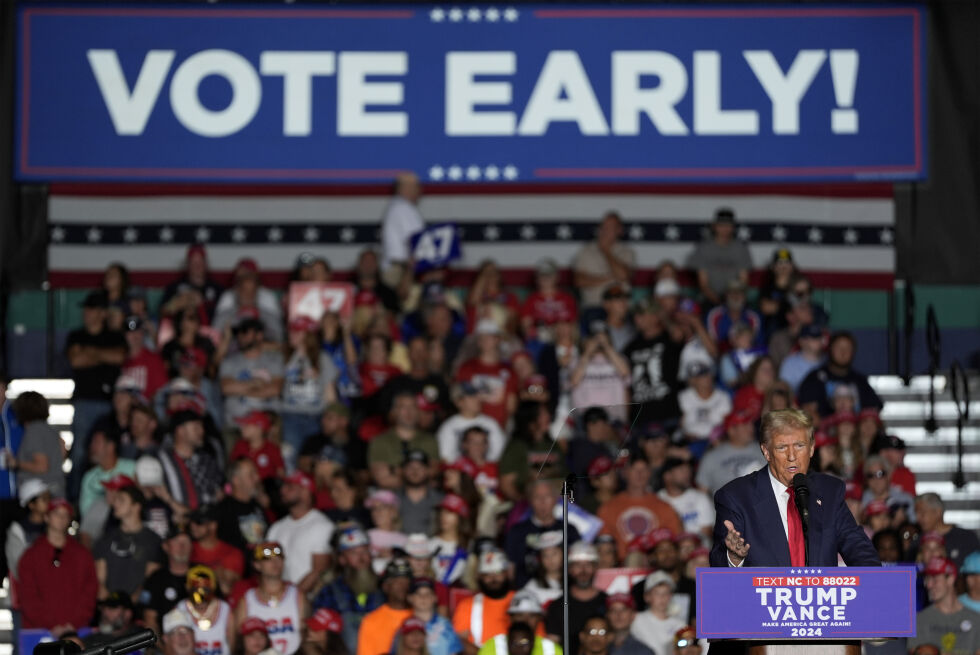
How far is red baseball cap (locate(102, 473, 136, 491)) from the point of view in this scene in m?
12.9

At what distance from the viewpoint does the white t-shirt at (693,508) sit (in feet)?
42.2

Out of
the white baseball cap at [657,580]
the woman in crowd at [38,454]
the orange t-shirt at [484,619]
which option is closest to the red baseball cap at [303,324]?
the woman in crowd at [38,454]

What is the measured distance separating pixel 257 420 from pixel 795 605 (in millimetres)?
7620

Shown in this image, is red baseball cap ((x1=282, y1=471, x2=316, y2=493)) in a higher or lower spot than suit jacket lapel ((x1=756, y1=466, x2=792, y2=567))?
higher

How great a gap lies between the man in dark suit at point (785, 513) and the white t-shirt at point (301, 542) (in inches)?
227

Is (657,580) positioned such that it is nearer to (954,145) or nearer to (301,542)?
(301,542)

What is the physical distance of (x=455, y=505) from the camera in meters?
12.7

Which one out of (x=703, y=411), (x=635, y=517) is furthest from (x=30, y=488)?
(x=703, y=411)

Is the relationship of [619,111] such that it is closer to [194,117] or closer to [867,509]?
[194,117]

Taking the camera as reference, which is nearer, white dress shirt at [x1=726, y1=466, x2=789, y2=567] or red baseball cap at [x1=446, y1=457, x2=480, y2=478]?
white dress shirt at [x1=726, y1=466, x2=789, y2=567]

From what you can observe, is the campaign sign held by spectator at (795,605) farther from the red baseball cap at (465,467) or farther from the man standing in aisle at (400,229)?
the man standing in aisle at (400,229)

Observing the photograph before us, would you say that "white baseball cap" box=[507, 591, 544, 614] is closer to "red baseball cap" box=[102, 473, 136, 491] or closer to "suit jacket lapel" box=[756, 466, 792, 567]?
"red baseball cap" box=[102, 473, 136, 491]

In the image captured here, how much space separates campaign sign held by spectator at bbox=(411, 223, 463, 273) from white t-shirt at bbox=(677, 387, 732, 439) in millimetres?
2352

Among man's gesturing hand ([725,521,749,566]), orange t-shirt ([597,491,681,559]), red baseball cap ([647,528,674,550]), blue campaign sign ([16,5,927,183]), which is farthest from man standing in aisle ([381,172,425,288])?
man's gesturing hand ([725,521,749,566])
